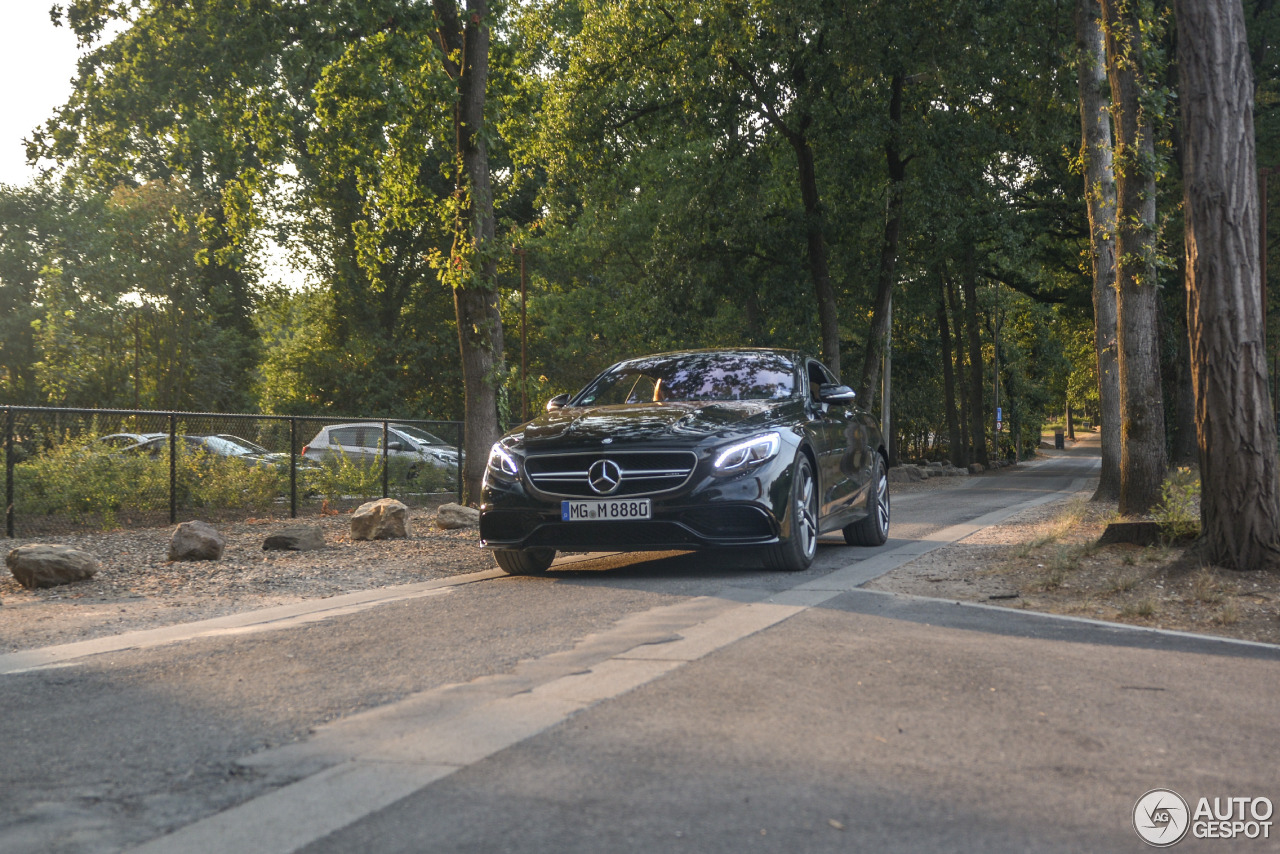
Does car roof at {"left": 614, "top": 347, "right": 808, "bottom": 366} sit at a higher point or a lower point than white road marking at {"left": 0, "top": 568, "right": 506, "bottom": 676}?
higher

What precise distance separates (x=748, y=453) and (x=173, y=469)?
9.18 metres

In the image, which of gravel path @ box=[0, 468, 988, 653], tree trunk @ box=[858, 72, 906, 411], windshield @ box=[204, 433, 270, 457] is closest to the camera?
gravel path @ box=[0, 468, 988, 653]

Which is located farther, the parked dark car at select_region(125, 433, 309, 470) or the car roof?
the parked dark car at select_region(125, 433, 309, 470)

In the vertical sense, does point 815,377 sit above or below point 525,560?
above

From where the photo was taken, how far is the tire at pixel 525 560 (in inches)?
336

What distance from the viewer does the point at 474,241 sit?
44.4 ft

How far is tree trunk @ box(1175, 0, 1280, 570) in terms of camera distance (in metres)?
7.59

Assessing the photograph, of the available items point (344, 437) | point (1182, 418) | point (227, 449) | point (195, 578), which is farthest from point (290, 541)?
point (1182, 418)

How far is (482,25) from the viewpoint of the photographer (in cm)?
1419

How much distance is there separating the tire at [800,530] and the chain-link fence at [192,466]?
840 cm

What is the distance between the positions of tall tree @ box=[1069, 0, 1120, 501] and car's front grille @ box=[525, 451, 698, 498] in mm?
6201

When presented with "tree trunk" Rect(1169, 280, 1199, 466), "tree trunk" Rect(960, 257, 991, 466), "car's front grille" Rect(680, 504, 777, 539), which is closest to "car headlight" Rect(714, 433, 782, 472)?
"car's front grille" Rect(680, 504, 777, 539)

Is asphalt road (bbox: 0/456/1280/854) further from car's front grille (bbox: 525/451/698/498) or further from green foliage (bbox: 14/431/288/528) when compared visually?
green foliage (bbox: 14/431/288/528)

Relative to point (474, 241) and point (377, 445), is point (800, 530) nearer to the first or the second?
point (474, 241)
